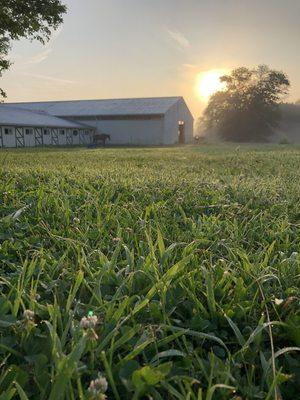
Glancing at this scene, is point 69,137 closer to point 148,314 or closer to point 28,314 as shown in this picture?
point 148,314

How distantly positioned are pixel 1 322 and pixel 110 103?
50.2m

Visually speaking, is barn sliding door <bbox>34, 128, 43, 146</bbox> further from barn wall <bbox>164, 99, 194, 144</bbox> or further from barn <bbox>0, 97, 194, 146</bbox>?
barn wall <bbox>164, 99, 194, 144</bbox>

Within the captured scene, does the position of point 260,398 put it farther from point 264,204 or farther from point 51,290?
point 264,204

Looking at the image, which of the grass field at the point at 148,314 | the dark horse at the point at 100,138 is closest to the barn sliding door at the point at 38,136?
the dark horse at the point at 100,138

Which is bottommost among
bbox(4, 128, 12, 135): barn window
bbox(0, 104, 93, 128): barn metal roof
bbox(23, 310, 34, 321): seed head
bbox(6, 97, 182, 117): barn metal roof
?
bbox(23, 310, 34, 321): seed head

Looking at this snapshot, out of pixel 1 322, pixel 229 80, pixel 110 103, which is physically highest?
pixel 229 80

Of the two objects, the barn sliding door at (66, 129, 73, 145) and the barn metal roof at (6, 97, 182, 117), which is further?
the barn metal roof at (6, 97, 182, 117)

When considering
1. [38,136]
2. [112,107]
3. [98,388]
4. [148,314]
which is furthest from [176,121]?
[98,388]

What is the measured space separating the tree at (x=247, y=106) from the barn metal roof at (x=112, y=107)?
1035 cm

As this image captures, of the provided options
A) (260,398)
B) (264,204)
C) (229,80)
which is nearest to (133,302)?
(260,398)

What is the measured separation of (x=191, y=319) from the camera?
1271mm

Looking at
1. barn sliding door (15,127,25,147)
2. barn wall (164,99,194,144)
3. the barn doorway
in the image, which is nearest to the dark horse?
barn wall (164,99,194,144)

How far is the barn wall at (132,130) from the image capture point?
44656mm

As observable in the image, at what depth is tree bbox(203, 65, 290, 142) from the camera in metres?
54.5
